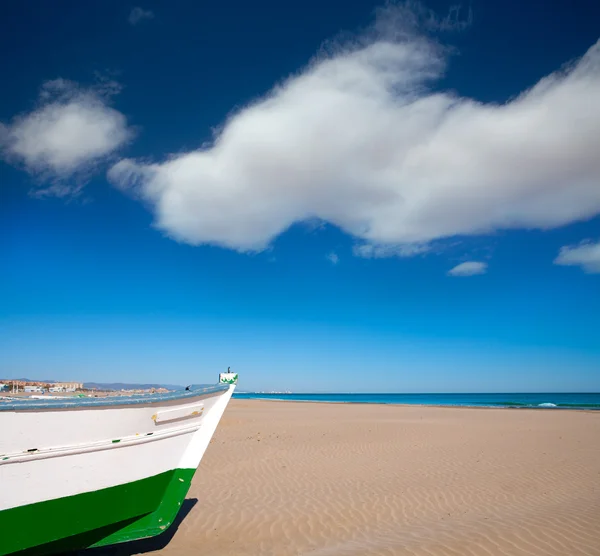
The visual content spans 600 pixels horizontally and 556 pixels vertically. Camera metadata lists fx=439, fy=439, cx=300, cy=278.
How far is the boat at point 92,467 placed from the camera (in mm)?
4516

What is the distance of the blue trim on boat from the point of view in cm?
445

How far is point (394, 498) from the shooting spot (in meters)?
9.13

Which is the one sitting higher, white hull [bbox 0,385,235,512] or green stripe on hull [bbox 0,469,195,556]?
white hull [bbox 0,385,235,512]

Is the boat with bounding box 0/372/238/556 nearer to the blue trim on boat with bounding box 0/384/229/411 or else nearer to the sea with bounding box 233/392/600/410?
the blue trim on boat with bounding box 0/384/229/411

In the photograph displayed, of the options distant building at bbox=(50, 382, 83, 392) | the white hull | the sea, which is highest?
distant building at bbox=(50, 382, 83, 392)

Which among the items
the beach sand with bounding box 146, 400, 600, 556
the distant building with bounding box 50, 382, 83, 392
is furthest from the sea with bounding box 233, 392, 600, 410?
the distant building with bounding box 50, 382, 83, 392

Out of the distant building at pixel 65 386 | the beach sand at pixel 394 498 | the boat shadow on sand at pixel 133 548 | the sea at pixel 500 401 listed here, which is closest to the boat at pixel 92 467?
the boat shadow on sand at pixel 133 548


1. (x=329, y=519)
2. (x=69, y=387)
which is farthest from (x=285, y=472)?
(x=69, y=387)

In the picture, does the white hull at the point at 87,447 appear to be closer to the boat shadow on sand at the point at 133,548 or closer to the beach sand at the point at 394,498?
the boat shadow on sand at the point at 133,548

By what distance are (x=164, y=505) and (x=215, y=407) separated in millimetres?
1456

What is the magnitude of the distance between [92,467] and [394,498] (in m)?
6.43

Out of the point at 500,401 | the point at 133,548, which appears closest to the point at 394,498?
the point at 133,548

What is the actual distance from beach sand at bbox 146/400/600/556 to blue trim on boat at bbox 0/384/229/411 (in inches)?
88.5

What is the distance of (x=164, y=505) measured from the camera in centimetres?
604
